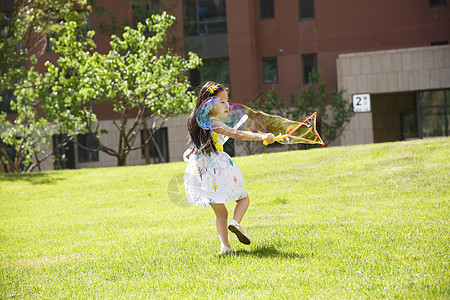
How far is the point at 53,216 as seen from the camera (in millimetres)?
12562

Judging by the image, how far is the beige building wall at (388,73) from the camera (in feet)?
94.5

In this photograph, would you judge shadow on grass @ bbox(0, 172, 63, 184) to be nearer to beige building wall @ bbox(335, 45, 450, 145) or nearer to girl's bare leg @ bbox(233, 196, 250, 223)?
girl's bare leg @ bbox(233, 196, 250, 223)

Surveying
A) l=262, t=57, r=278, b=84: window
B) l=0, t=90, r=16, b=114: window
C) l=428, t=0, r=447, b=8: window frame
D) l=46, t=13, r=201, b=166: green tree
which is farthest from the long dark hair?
l=0, t=90, r=16, b=114: window

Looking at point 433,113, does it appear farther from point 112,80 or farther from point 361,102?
point 112,80

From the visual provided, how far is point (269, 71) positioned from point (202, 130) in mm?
26336

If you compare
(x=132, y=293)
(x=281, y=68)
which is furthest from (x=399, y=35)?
(x=132, y=293)

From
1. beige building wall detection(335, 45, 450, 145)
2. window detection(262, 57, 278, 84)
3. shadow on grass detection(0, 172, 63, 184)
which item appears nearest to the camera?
shadow on grass detection(0, 172, 63, 184)

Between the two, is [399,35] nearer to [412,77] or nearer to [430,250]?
[412,77]

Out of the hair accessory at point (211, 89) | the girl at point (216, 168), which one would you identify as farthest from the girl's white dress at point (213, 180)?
the hair accessory at point (211, 89)

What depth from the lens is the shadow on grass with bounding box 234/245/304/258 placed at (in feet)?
19.2

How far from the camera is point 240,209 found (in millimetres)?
6312

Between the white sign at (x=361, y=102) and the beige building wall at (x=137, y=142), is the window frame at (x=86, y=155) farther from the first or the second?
the white sign at (x=361, y=102)

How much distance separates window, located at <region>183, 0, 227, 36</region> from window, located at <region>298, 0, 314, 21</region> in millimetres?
4317

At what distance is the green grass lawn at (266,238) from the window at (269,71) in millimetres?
16552
